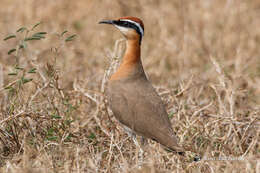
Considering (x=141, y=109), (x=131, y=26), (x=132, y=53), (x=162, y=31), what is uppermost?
(x=131, y=26)

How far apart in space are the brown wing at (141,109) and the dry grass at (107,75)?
18 centimetres

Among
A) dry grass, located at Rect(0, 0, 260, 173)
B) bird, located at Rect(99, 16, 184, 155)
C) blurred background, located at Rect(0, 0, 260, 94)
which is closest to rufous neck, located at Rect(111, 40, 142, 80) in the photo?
bird, located at Rect(99, 16, 184, 155)

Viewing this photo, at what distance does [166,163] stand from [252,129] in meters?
1.10

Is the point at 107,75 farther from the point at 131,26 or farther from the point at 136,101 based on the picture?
the point at 136,101

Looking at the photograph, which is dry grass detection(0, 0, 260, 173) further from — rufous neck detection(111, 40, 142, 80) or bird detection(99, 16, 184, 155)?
rufous neck detection(111, 40, 142, 80)

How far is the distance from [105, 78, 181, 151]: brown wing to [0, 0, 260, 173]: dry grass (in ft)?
0.58

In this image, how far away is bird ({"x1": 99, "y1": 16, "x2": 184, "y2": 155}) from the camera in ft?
12.7

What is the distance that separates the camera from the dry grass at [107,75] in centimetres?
373

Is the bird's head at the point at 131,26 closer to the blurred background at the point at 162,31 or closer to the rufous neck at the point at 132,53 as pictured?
the rufous neck at the point at 132,53

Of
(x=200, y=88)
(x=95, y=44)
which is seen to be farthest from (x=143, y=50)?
(x=200, y=88)

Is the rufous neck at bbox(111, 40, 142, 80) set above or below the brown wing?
above

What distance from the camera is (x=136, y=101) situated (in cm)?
400

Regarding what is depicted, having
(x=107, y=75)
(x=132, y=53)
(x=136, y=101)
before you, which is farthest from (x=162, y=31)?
(x=136, y=101)

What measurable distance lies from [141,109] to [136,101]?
78 mm
